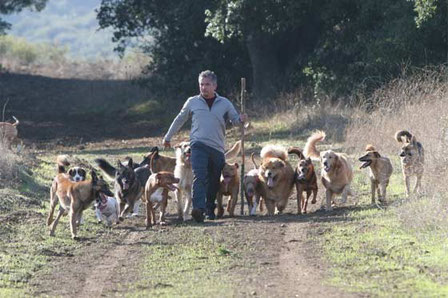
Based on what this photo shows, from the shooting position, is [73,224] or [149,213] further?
[149,213]

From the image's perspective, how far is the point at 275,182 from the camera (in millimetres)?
15609

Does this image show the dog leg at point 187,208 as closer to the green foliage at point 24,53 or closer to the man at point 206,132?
the man at point 206,132

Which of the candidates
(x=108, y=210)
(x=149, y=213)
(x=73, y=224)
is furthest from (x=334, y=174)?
(x=73, y=224)

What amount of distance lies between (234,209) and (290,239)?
336 cm

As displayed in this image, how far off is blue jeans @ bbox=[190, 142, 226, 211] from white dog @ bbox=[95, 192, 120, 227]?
1.11m

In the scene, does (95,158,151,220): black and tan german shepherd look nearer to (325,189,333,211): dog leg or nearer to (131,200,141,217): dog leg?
(131,200,141,217): dog leg

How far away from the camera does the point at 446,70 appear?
2294 cm

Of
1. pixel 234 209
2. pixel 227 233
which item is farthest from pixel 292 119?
pixel 227 233

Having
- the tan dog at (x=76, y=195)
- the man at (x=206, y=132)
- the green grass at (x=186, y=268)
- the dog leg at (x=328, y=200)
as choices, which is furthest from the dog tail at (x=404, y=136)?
the tan dog at (x=76, y=195)

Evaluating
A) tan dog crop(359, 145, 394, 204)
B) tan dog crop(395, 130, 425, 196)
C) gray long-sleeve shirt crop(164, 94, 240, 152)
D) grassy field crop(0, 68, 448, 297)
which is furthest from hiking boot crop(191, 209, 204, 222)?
tan dog crop(395, 130, 425, 196)

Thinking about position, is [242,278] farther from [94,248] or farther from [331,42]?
[331,42]

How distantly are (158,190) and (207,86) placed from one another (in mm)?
1554

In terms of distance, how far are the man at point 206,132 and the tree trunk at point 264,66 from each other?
18.4 metres

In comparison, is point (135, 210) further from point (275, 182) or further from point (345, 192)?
point (345, 192)
